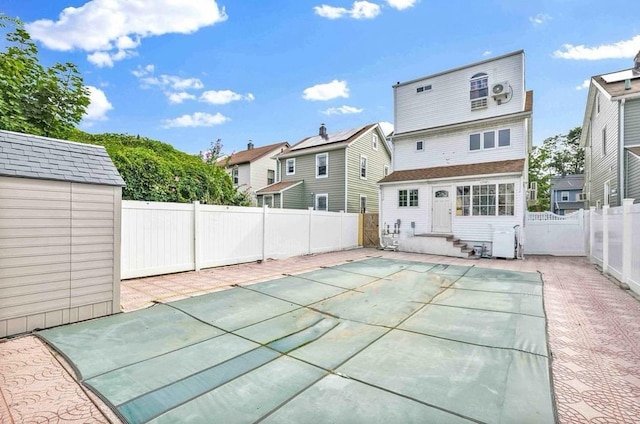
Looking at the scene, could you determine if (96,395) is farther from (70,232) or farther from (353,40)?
(353,40)

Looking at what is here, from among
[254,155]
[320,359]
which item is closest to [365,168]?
[254,155]

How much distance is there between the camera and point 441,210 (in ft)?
42.1

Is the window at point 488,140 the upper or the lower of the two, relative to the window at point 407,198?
upper

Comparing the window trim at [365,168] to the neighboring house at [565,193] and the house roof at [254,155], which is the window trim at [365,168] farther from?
the neighboring house at [565,193]

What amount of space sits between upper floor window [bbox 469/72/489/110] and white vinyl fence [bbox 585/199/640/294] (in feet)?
22.2

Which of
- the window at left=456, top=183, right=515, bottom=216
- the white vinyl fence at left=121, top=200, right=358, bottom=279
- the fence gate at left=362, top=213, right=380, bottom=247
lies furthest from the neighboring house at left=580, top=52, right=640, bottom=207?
the white vinyl fence at left=121, top=200, right=358, bottom=279

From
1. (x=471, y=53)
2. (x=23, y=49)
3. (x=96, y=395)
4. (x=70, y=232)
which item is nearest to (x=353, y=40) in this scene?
(x=471, y=53)

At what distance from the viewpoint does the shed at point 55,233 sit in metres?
3.51

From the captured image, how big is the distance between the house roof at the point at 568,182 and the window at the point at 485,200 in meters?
28.2

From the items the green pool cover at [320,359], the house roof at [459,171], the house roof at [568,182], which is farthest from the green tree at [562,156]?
the green pool cover at [320,359]

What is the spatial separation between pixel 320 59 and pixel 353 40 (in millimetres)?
2686

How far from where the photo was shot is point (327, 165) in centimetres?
1823

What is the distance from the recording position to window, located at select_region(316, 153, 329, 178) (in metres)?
18.3

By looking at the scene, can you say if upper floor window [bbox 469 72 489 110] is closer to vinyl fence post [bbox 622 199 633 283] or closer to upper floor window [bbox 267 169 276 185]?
vinyl fence post [bbox 622 199 633 283]
